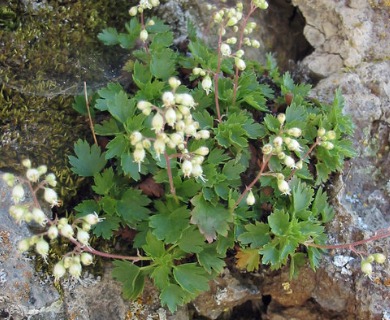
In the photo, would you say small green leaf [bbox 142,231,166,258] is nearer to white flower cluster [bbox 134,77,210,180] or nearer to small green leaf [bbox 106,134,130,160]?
small green leaf [bbox 106,134,130,160]

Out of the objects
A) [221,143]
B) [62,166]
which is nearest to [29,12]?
[62,166]

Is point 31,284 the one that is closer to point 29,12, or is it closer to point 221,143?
point 221,143

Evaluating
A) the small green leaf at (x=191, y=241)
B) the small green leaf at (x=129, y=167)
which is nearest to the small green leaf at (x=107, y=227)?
the small green leaf at (x=129, y=167)

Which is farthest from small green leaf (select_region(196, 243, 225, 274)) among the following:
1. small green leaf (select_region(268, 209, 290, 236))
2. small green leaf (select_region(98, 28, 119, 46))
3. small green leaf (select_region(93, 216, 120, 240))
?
small green leaf (select_region(98, 28, 119, 46))

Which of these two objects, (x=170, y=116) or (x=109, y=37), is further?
(x=109, y=37)

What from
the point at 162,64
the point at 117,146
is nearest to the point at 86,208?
the point at 117,146

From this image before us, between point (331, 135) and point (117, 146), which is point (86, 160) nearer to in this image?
point (117, 146)

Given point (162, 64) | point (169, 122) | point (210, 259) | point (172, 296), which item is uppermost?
point (169, 122)

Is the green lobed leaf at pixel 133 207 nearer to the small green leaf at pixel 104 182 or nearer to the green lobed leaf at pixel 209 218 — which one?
the small green leaf at pixel 104 182
